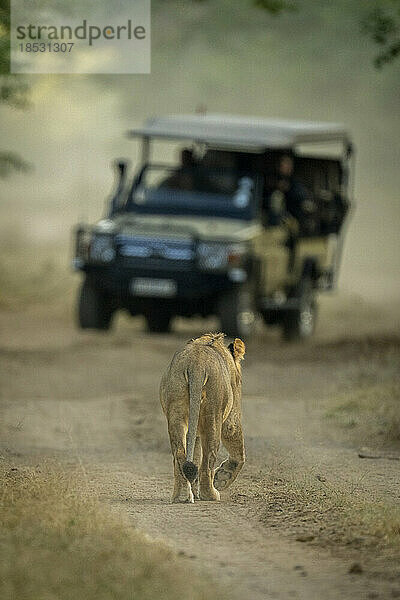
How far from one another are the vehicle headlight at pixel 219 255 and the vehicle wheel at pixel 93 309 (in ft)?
4.57

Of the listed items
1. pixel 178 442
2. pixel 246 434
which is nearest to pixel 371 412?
pixel 246 434

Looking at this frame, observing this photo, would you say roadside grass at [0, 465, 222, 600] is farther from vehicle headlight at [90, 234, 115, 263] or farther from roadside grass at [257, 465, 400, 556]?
vehicle headlight at [90, 234, 115, 263]

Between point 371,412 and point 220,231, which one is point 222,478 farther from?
point 220,231

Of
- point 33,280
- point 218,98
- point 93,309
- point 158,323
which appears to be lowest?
point 33,280

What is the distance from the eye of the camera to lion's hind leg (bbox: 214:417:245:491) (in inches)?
290

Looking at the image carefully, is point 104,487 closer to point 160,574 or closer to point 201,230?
point 160,574

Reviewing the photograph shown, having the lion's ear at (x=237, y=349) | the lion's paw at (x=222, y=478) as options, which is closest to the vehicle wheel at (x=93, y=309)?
the lion's ear at (x=237, y=349)

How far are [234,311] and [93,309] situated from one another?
1.75 meters

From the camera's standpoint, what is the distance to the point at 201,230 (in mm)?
16250

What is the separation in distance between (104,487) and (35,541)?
82.8 inches

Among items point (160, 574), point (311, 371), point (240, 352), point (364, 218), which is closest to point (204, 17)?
point (364, 218)

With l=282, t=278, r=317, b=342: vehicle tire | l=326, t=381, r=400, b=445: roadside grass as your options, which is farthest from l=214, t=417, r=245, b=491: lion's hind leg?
l=282, t=278, r=317, b=342: vehicle tire

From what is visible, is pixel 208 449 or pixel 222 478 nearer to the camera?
pixel 208 449

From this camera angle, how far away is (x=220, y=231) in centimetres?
1631
